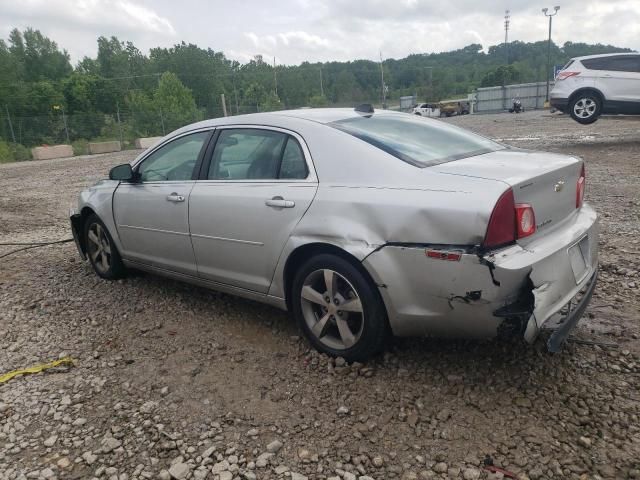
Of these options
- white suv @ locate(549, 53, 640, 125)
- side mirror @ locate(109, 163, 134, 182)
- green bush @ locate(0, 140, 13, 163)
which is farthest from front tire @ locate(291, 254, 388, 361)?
green bush @ locate(0, 140, 13, 163)

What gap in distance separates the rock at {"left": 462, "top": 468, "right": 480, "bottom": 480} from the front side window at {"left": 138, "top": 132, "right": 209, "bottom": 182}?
2707mm

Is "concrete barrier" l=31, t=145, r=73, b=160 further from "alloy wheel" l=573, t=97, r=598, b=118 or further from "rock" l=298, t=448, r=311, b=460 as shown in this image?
"rock" l=298, t=448, r=311, b=460

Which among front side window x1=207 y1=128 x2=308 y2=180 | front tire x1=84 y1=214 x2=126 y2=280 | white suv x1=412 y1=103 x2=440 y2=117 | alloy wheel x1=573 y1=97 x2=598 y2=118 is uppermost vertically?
front side window x1=207 y1=128 x2=308 y2=180

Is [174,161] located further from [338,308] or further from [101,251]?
[338,308]

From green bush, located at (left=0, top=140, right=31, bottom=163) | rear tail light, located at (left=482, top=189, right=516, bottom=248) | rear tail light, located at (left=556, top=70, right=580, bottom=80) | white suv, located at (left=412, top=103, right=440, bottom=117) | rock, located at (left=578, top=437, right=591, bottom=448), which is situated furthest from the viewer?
white suv, located at (left=412, top=103, right=440, bottom=117)

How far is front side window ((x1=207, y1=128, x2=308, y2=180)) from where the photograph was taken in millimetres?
3248

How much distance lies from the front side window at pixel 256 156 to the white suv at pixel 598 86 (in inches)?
453

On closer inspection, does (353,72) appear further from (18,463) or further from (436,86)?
(18,463)

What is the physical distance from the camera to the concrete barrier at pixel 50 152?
2759 centimetres

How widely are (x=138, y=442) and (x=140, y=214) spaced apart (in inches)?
84.0

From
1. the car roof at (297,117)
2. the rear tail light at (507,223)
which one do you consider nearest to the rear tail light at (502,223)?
the rear tail light at (507,223)

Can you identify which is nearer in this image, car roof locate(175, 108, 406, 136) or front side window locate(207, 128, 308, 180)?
front side window locate(207, 128, 308, 180)

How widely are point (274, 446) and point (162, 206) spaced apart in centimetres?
221

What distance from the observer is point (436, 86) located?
88.9 m
